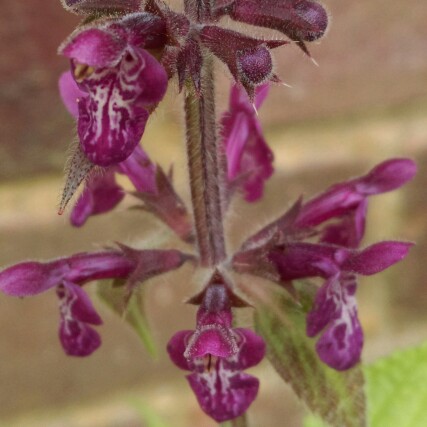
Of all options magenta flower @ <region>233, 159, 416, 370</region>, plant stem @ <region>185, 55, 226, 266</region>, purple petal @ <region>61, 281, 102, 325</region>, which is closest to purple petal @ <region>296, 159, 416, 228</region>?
magenta flower @ <region>233, 159, 416, 370</region>

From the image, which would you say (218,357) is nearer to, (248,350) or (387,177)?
(248,350)

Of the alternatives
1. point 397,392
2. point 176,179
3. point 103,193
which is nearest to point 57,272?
point 103,193

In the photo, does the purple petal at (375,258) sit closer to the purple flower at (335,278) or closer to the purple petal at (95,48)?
the purple flower at (335,278)

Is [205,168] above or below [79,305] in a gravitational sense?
above

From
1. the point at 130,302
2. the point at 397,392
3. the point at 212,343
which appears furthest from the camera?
the point at 397,392

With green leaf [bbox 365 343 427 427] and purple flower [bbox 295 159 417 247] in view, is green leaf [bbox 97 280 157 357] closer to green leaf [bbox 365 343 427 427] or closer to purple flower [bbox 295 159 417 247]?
purple flower [bbox 295 159 417 247]
